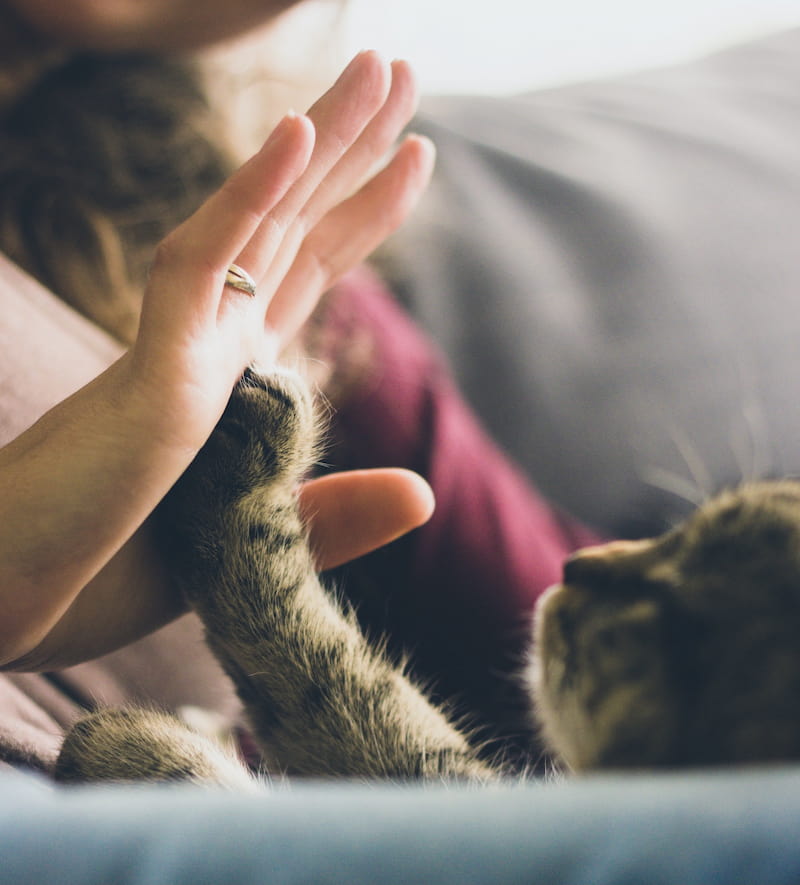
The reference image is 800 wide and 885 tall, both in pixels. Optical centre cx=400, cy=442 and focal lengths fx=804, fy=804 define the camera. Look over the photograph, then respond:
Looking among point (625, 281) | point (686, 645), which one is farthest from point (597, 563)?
point (625, 281)

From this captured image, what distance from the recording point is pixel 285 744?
17.5 inches

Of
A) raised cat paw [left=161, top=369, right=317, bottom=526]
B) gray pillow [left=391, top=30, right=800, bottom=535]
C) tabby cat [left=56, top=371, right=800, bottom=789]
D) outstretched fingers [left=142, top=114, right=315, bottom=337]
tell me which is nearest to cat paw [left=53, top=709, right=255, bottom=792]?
tabby cat [left=56, top=371, right=800, bottom=789]

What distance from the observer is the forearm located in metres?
0.36

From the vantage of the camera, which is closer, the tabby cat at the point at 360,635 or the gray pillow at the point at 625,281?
the tabby cat at the point at 360,635

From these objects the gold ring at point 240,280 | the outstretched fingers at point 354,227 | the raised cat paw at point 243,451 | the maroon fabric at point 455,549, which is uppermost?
the outstretched fingers at point 354,227

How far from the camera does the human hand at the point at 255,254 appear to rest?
0.36m

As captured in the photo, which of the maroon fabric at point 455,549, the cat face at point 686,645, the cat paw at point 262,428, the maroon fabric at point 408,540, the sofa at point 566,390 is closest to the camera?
the sofa at point 566,390

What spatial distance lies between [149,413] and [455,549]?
38 cm

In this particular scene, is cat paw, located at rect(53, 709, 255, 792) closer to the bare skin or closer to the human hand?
the bare skin

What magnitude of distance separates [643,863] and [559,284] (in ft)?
2.34

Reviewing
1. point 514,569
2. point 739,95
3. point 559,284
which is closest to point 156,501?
point 514,569

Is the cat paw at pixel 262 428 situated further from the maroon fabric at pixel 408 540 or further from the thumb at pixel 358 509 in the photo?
the maroon fabric at pixel 408 540

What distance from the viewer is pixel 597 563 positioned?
42 centimetres

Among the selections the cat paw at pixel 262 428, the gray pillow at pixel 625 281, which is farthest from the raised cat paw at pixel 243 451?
the gray pillow at pixel 625 281
